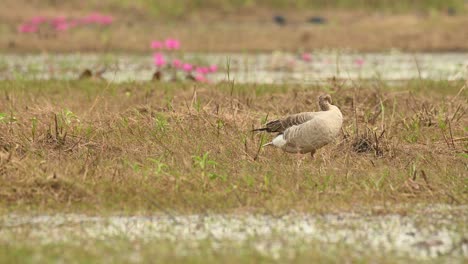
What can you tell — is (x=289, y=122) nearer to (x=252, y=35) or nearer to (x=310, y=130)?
(x=310, y=130)

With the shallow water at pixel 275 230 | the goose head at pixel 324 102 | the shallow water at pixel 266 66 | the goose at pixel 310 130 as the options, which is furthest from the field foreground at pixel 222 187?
the shallow water at pixel 266 66

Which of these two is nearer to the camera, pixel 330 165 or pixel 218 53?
pixel 330 165

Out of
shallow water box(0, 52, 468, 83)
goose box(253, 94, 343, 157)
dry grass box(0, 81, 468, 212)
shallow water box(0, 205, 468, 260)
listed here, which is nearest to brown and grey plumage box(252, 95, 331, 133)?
goose box(253, 94, 343, 157)

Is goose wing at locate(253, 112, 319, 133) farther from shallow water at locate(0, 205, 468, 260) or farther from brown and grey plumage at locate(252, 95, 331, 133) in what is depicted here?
shallow water at locate(0, 205, 468, 260)

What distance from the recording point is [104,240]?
745 centimetres

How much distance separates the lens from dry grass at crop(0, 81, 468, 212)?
8797 mm

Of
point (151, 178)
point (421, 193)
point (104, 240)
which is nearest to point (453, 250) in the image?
point (421, 193)

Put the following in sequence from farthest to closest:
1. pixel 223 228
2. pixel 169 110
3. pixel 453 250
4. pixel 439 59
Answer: pixel 439 59 → pixel 169 110 → pixel 223 228 → pixel 453 250

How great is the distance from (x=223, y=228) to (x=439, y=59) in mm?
17285

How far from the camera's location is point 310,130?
32.1 ft

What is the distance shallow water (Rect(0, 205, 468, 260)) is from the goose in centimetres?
150

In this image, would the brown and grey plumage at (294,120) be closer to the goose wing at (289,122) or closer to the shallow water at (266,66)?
the goose wing at (289,122)

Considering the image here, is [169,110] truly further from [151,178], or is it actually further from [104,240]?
[104,240]

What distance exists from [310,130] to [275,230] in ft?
7.15
